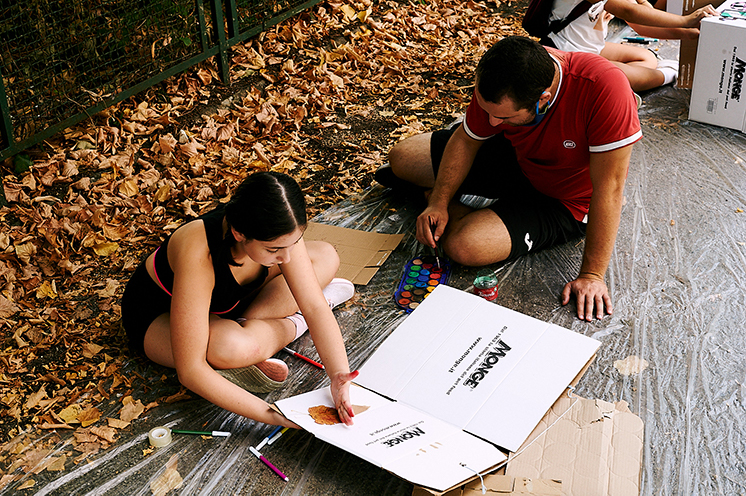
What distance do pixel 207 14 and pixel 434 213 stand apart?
7.88ft

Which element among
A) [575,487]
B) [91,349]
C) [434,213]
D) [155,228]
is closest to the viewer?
[575,487]

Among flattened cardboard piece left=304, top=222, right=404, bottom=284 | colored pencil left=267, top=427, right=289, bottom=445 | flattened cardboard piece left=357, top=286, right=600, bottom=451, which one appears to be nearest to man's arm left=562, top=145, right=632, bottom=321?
flattened cardboard piece left=357, top=286, right=600, bottom=451

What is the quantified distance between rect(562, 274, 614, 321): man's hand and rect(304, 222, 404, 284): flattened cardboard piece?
2.48 feet

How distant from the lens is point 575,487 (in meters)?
1.72

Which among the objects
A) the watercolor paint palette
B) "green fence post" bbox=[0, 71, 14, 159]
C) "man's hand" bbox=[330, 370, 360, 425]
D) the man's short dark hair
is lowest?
the watercolor paint palette

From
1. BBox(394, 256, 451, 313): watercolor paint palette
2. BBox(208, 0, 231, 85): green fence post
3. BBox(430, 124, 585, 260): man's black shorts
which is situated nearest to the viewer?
BBox(394, 256, 451, 313): watercolor paint palette

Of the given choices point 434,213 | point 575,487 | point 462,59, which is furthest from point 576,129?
point 462,59

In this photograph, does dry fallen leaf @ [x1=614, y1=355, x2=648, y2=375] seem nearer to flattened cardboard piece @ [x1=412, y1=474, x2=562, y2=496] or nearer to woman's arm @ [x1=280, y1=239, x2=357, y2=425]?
flattened cardboard piece @ [x1=412, y1=474, x2=562, y2=496]

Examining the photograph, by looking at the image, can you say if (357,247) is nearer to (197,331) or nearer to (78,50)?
(197,331)

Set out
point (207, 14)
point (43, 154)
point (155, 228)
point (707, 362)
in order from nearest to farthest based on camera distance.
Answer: point (707, 362) < point (155, 228) < point (43, 154) < point (207, 14)

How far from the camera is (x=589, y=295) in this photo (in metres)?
2.49

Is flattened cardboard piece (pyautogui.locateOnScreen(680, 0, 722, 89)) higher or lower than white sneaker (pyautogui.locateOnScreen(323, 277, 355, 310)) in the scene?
higher

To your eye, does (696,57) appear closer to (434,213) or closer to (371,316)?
(434,213)

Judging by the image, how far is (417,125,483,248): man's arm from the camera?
2.72 meters
